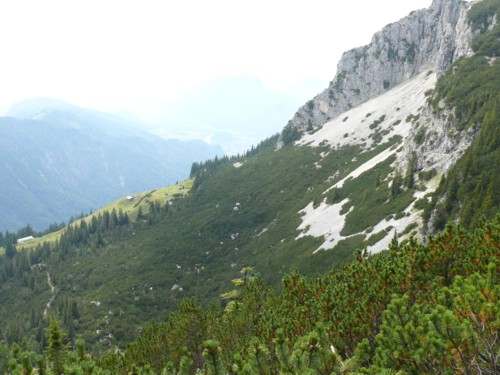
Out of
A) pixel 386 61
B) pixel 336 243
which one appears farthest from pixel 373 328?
pixel 386 61

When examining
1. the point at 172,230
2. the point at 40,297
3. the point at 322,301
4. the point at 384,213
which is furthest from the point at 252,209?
the point at 322,301

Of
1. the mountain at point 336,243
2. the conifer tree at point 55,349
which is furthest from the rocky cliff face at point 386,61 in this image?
the conifer tree at point 55,349

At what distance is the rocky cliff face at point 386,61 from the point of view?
5162 inches

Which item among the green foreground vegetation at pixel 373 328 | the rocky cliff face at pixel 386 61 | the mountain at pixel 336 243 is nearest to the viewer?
the green foreground vegetation at pixel 373 328

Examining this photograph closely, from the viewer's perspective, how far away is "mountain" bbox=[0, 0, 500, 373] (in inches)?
616

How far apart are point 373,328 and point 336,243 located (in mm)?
45153

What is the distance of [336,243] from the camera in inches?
2490

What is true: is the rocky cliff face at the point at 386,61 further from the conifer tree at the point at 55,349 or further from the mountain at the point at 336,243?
the conifer tree at the point at 55,349

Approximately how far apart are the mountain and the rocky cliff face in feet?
2.19

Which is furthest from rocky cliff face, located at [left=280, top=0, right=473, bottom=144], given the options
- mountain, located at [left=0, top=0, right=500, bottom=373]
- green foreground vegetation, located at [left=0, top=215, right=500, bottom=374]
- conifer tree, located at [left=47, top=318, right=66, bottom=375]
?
conifer tree, located at [left=47, top=318, right=66, bottom=375]

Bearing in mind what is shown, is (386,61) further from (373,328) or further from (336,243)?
(373,328)

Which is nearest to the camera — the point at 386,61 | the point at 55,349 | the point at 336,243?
the point at 55,349

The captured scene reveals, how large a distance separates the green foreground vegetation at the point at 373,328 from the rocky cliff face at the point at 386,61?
114 metres

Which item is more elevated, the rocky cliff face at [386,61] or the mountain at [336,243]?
the rocky cliff face at [386,61]
